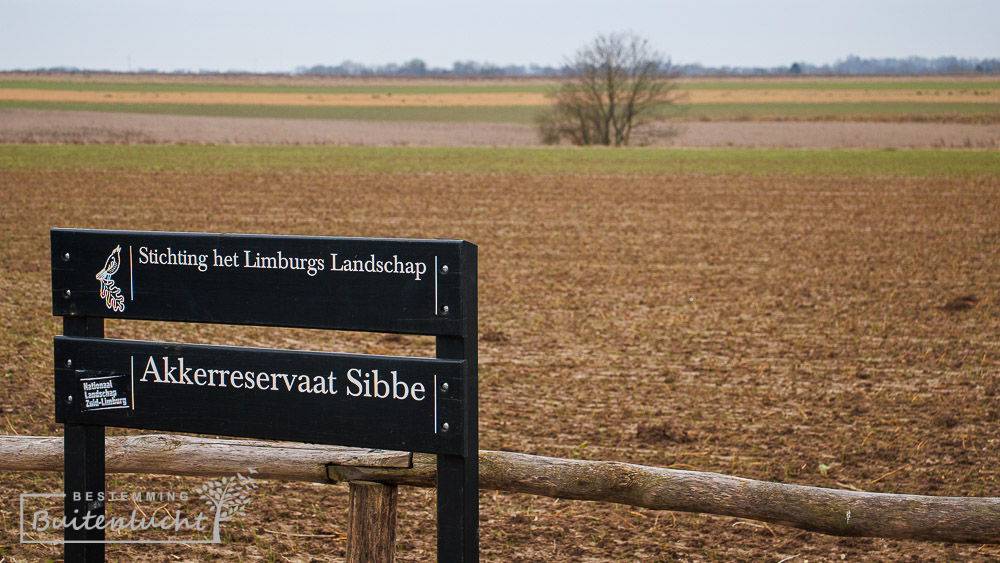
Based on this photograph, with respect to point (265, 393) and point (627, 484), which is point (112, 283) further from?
point (627, 484)

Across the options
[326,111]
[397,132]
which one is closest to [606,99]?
[397,132]

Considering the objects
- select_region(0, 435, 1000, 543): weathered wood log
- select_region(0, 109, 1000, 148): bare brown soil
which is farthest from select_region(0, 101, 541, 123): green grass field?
select_region(0, 435, 1000, 543): weathered wood log

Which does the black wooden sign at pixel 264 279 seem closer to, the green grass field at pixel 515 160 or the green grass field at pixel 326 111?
the green grass field at pixel 515 160

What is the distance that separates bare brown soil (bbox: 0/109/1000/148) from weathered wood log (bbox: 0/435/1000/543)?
47966 millimetres

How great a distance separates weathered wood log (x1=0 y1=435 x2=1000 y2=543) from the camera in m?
3.35

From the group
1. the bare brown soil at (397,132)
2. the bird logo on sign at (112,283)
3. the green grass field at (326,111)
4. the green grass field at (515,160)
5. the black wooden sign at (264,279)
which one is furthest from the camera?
the green grass field at (326,111)

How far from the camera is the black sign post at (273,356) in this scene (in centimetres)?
293

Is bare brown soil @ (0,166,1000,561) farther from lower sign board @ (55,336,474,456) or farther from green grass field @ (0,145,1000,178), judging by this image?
green grass field @ (0,145,1000,178)

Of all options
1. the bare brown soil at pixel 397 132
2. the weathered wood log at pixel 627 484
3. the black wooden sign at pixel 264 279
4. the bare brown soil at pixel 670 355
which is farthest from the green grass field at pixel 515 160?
the black wooden sign at pixel 264 279

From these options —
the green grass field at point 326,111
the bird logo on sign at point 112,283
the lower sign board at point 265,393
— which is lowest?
the lower sign board at point 265,393

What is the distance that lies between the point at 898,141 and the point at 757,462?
56.5m

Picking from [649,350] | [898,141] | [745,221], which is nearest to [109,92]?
[898,141]

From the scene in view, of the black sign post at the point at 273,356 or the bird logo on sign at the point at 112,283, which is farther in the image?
the bird logo on sign at the point at 112,283

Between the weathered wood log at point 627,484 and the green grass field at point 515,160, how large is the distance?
93.8 ft
